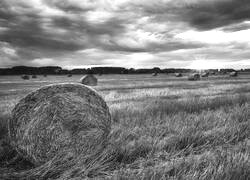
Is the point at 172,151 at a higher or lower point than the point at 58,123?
lower

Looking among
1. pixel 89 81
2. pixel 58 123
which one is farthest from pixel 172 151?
pixel 89 81

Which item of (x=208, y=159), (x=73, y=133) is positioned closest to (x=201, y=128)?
(x=208, y=159)

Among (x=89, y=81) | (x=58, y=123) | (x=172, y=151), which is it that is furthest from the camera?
(x=89, y=81)

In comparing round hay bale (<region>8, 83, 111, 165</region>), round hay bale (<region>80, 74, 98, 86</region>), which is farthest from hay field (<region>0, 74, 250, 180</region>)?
round hay bale (<region>80, 74, 98, 86</region>)

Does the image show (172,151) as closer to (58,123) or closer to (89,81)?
(58,123)

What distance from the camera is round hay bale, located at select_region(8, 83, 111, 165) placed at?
14.9 ft

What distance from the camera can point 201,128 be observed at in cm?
566

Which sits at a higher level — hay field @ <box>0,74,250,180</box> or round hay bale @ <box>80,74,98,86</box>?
round hay bale @ <box>80,74,98,86</box>

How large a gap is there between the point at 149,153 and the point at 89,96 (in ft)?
6.51

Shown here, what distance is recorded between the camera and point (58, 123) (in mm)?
4816

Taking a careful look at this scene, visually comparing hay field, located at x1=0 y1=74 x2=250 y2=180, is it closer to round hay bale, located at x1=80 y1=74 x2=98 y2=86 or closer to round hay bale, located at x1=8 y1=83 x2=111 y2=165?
round hay bale, located at x1=8 y1=83 x2=111 y2=165

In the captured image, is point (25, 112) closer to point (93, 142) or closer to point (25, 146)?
point (25, 146)

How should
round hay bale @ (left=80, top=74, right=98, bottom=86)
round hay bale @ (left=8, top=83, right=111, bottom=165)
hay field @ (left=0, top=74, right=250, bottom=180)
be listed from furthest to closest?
round hay bale @ (left=80, top=74, right=98, bottom=86) < round hay bale @ (left=8, top=83, right=111, bottom=165) < hay field @ (left=0, top=74, right=250, bottom=180)

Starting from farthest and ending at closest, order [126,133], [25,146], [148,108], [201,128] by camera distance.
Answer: [148,108], [201,128], [126,133], [25,146]
